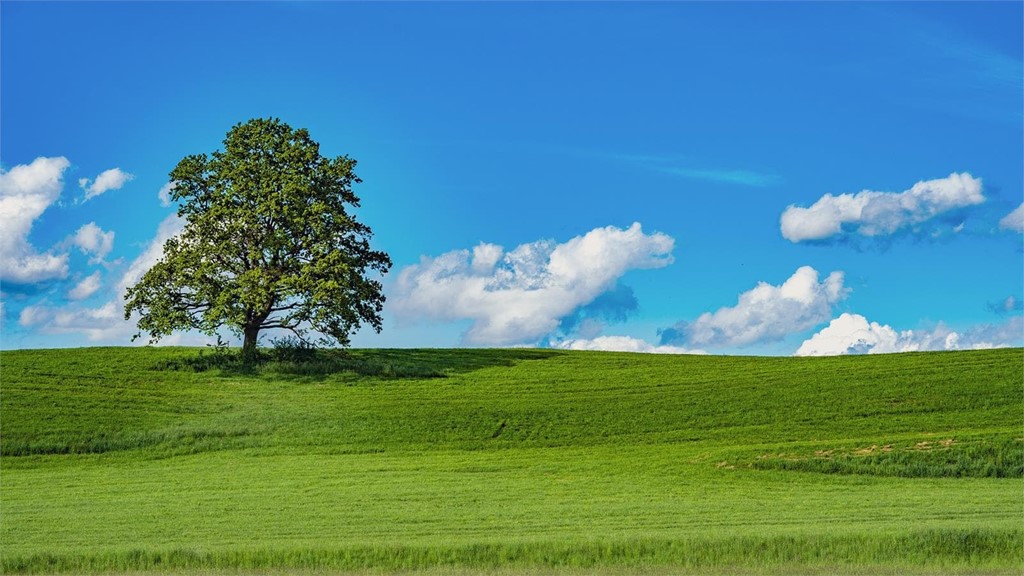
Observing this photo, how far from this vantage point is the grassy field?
1747 centimetres

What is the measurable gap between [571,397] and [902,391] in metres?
14.5

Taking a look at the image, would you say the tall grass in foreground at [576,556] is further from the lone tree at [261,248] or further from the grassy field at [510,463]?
the lone tree at [261,248]

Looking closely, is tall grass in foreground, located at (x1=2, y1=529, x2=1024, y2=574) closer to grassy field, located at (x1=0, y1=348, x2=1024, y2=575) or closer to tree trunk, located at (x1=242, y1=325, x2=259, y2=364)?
grassy field, located at (x1=0, y1=348, x2=1024, y2=575)

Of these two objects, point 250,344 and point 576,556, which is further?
point 250,344

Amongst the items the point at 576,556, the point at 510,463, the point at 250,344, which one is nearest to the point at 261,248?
the point at 250,344

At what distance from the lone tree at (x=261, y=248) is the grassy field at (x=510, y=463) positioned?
2874 mm

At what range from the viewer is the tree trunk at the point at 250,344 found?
49.2m

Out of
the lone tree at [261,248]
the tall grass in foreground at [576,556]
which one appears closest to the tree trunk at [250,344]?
the lone tree at [261,248]

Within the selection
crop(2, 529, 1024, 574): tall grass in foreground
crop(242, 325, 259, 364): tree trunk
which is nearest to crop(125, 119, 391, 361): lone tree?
crop(242, 325, 259, 364): tree trunk

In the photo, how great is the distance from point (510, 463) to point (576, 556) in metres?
14.8

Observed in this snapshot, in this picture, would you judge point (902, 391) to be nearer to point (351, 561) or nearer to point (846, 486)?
point (846, 486)

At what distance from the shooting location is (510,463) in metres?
31.9

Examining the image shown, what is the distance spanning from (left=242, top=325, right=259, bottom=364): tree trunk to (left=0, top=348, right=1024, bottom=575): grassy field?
1916 mm

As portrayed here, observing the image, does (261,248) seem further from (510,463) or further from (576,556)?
(576,556)
